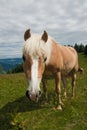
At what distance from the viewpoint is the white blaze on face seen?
855cm

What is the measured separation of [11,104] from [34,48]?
5.25m

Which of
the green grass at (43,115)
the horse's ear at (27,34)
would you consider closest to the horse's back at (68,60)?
the green grass at (43,115)

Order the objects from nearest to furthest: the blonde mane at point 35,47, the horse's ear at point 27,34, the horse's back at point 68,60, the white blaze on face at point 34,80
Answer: the white blaze on face at point 34,80 < the blonde mane at point 35,47 < the horse's ear at point 27,34 < the horse's back at point 68,60

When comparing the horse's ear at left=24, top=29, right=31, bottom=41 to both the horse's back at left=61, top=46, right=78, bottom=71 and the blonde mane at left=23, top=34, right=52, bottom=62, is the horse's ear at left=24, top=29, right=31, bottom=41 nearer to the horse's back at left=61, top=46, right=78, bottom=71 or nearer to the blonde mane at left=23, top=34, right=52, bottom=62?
the blonde mane at left=23, top=34, right=52, bottom=62

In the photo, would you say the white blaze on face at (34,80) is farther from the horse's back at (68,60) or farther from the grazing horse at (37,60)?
the horse's back at (68,60)

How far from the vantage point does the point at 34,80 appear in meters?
8.77

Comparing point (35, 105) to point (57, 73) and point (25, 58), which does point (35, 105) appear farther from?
point (25, 58)

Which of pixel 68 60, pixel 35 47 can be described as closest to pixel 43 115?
pixel 68 60

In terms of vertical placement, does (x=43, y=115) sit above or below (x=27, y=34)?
below

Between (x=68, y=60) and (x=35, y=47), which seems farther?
(x=68, y=60)

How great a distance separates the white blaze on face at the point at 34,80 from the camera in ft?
28.1

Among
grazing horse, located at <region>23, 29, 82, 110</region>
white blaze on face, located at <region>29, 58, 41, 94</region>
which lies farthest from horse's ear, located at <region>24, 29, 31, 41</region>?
white blaze on face, located at <region>29, 58, 41, 94</region>

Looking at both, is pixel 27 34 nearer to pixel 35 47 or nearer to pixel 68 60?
pixel 35 47

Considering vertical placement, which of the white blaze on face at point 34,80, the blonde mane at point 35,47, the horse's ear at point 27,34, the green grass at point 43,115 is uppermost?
the horse's ear at point 27,34
